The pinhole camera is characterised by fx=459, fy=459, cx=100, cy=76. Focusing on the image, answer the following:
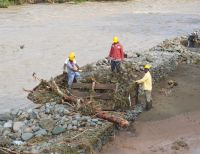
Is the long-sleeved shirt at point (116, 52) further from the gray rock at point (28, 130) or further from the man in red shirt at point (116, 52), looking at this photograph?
the gray rock at point (28, 130)

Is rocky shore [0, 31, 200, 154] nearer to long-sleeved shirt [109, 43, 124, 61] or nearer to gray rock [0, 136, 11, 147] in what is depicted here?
gray rock [0, 136, 11, 147]

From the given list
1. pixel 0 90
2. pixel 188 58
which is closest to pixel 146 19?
pixel 188 58

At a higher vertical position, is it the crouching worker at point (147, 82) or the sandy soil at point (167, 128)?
the crouching worker at point (147, 82)

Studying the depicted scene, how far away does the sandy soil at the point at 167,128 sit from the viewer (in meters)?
14.2

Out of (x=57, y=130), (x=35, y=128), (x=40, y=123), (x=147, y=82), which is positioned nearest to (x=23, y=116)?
(x=40, y=123)

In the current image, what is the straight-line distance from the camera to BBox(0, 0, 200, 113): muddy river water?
24.9 meters

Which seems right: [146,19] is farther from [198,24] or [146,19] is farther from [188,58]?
[188,58]

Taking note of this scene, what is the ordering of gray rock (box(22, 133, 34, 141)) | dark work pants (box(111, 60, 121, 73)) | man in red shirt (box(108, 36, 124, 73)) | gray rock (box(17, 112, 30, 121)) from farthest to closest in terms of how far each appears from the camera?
dark work pants (box(111, 60, 121, 73)) → man in red shirt (box(108, 36, 124, 73)) → gray rock (box(17, 112, 30, 121)) → gray rock (box(22, 133, 34, 141))

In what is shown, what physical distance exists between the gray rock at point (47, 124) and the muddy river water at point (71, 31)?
4.52 m

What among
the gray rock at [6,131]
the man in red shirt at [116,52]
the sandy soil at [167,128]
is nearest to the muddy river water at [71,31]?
Answer: the man in red shirt at [116,52]

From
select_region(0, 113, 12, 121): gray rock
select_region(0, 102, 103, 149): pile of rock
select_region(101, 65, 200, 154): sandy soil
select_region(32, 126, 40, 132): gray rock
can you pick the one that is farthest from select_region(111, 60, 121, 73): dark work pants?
select_region(32, 126, 40, 132): gray rock

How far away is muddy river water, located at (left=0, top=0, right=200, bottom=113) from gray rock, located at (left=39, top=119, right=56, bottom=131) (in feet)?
14.8

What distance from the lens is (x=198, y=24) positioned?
135 feet

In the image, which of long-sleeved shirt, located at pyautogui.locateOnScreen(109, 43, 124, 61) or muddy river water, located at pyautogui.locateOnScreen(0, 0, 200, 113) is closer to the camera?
long-sleeved shirt, located at pyautogui.locateOnScreen(109, 43, 124, 61)
